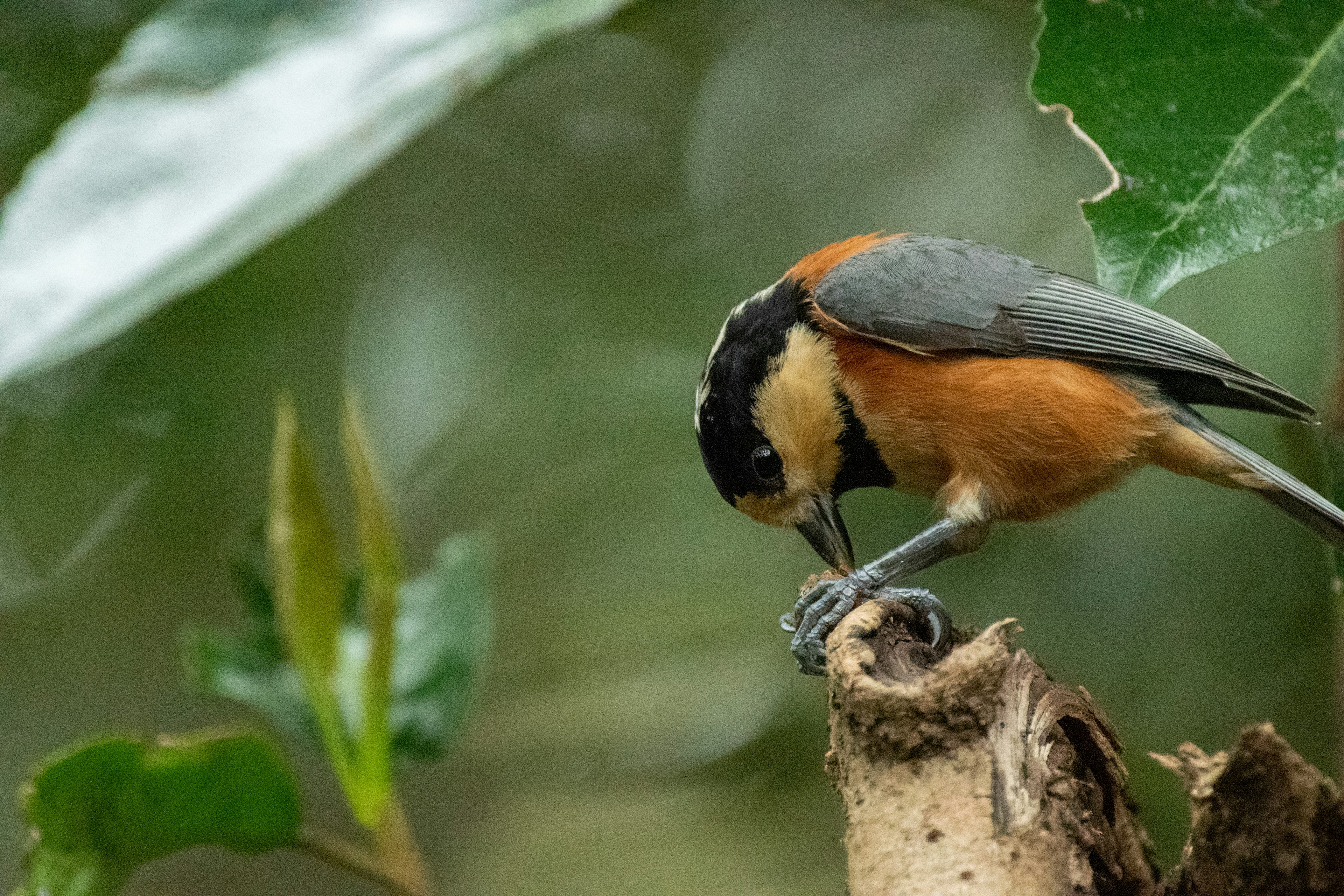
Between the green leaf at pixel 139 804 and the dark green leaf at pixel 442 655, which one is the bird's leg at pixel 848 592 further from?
the green leaf at pixel 139 804

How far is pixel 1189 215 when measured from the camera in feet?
4.88

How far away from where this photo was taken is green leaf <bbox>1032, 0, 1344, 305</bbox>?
1473 millimetres

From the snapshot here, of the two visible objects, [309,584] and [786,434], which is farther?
[786,434]

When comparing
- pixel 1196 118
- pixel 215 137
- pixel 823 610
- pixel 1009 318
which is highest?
pixel 215 137

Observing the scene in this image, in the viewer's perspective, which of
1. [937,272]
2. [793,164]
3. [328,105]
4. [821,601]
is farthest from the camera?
[793,164]

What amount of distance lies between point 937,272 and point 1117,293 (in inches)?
33.6

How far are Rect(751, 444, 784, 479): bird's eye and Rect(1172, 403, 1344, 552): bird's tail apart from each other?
833mm

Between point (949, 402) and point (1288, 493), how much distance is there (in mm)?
655

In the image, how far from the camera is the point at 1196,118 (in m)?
1.55

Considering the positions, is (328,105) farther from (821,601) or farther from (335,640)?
(821,601)

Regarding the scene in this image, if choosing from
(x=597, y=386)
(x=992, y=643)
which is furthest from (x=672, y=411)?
(x=992, y=643)

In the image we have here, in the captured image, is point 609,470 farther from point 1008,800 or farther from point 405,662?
point 1008,800

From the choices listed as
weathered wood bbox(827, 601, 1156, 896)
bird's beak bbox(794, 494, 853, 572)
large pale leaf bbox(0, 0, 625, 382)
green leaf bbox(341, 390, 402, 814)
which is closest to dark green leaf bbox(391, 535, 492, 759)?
green leaf bbox(341, 390, 402, 814)

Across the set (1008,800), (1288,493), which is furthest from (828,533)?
(1008,800)
